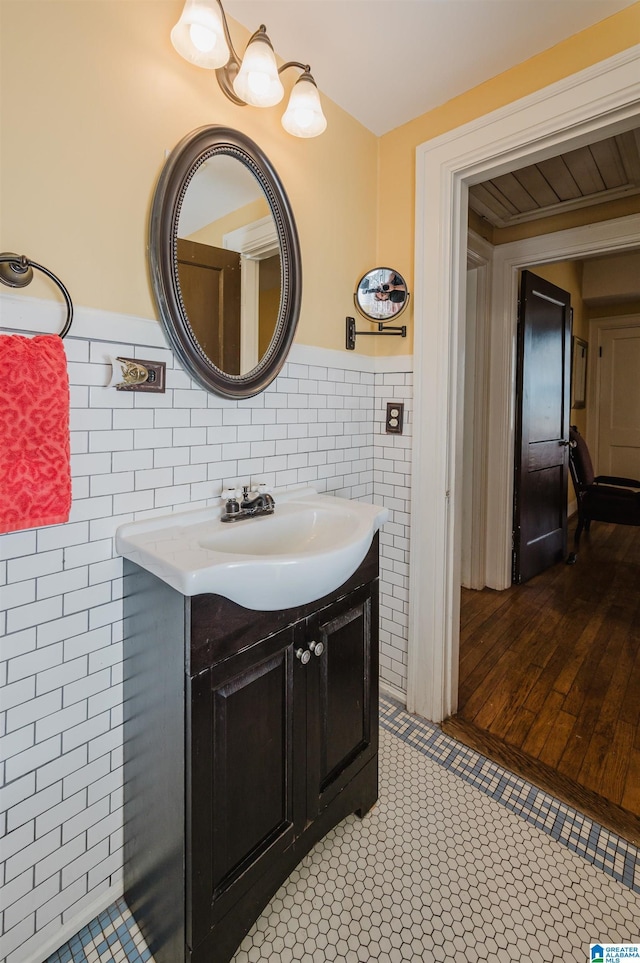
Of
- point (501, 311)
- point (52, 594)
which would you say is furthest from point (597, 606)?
point (52, 594)

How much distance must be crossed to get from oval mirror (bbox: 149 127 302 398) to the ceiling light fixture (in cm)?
12

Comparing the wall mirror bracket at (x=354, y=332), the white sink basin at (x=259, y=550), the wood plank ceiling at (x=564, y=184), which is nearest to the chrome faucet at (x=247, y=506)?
the white sink basin at (x=259, y=550)

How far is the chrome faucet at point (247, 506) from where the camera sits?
4.14ft

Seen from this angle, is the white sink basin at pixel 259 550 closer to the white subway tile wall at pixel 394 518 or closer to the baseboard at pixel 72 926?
the white subway tile wall at pixel 394 518

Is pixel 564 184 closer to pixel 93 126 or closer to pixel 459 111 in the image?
pixel 459 111

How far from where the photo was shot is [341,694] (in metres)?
1.24

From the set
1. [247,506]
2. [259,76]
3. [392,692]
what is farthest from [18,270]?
[392,692]

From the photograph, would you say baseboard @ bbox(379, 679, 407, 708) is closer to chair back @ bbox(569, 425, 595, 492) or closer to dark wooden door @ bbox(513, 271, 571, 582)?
dark wooden door @ bbox(513, 271, 571, 582)

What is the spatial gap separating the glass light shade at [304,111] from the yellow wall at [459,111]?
1.78 ft

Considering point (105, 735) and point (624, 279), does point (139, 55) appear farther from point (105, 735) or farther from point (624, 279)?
point (624, 279)

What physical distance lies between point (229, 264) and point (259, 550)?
841mm

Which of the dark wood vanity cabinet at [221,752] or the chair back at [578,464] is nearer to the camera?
the dark wood vanity cabinet at [221,752]

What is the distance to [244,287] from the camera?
1.35 m

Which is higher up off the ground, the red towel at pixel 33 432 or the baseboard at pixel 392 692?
the red towel at pixel 33 432
